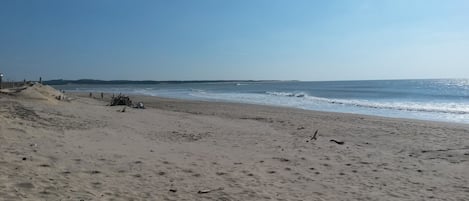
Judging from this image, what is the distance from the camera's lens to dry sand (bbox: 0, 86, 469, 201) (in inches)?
250

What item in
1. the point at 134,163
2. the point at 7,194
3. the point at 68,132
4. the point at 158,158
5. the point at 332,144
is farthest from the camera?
the point at 332,144

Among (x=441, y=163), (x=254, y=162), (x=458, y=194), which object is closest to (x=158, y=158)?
(x=254, y=162)

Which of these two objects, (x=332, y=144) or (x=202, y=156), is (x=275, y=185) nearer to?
(x=202, y=156)

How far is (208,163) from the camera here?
27.8 feet

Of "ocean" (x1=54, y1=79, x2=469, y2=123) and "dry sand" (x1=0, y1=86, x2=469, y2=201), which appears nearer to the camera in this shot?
"dry sand" (x1=0, y1=86, x2=469, y2=201)

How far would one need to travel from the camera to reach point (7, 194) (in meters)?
5.38

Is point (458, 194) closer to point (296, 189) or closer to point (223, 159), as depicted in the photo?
point (296, 189)

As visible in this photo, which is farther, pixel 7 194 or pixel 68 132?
pixel 68 132

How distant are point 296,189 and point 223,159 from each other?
251cm

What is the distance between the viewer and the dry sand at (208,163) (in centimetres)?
634

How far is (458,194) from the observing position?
22.1 ft

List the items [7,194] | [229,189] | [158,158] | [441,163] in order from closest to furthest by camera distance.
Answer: [7,194] → [229,189] → [158,158] → [441,163]

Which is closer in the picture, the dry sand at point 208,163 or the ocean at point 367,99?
the dry sand at point 208,163

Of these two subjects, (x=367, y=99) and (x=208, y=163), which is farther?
(x=367, y=99)
